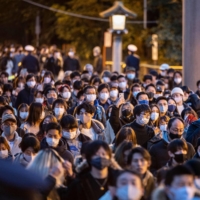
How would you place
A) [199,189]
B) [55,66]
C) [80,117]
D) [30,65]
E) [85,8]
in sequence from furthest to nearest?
1. [85,8]
2. [55,66]
3. [30,65]
4. [80,117]
5. [199,189]

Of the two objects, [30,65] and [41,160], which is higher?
[30,65]

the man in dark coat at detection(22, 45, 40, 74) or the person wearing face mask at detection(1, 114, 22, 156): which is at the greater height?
the man in dark coat at detection(22, 45, 40, 74)

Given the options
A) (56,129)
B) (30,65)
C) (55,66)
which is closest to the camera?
(56,129)

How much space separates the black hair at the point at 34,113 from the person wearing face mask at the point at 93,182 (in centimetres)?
506

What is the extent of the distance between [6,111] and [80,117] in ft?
4.63

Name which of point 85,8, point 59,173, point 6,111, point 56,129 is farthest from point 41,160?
point 85,8

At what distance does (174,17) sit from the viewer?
3494cm

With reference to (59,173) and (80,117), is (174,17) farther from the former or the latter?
(59,173)

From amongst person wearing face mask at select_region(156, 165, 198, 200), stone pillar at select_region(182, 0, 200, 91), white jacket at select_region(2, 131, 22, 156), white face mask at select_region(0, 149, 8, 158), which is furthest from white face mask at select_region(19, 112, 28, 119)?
stone pillar at select_region(182, 0, 200, 91)

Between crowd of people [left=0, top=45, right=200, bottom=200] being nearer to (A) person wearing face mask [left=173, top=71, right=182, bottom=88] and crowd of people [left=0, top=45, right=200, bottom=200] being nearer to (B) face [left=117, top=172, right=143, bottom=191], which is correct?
(B) face [left=117, top=172, right=143, bottom=191]

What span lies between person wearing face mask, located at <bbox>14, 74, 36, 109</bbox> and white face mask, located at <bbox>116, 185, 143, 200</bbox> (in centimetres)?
1127

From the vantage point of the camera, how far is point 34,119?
513 inches

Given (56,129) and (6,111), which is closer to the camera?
(56,129)

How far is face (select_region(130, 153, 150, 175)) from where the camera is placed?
814cm
